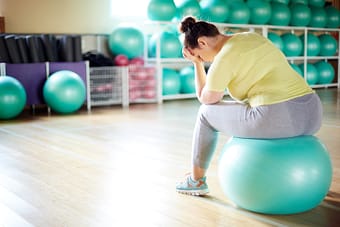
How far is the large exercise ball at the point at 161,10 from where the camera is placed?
22.7 ft

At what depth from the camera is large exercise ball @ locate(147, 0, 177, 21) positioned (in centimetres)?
691

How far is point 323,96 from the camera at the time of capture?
25.1 ft

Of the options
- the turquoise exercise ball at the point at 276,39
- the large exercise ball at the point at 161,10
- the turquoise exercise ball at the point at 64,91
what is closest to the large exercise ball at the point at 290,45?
the turquoise exercise ball at the point at 276,39

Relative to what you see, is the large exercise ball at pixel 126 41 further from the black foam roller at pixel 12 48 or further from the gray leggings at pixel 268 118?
the gray leggings at pixel 268 118

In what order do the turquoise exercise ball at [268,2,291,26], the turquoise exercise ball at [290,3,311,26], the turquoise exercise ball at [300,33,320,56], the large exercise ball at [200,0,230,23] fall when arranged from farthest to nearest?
the turquoise exercise ball at [300,33,320,56]
the turquoise exercise ball at [290,3,311,26]
the turquoise exercise ball at [268,2,291,26]
the large exercise ball at [200,0,230,23]

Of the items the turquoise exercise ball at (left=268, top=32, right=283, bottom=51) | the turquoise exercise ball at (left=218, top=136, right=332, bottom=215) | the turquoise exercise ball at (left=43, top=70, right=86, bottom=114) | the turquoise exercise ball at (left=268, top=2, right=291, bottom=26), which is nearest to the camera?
the turquoise exercise ball at (left=218, top=136, right=332, bottom=215)

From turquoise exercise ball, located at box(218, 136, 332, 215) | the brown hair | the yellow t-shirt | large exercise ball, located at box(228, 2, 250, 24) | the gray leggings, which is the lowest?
turquoise exercise ball, located at box(218, 136, 332, 215)

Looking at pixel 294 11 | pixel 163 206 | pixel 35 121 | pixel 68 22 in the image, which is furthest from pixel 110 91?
pixel 163 206

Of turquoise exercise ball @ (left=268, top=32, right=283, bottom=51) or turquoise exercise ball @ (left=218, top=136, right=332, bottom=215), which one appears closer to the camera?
turquoise exercise ball @ (left=218, top=136, right=332, bottom=215)

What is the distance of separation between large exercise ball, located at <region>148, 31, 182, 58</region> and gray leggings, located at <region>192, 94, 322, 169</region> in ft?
15.7

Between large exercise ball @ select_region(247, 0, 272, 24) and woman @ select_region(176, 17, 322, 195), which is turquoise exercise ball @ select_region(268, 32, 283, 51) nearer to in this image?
large exercise ball @ select_region(247, 0, 272, 24)

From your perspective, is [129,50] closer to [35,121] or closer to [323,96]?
[35,121]

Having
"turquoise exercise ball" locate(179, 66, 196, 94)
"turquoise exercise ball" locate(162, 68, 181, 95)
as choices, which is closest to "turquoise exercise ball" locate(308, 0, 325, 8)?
"turquoise exercise ball" locate(179, 66, 196, 94)

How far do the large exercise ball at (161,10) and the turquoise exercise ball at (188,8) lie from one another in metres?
0.18
